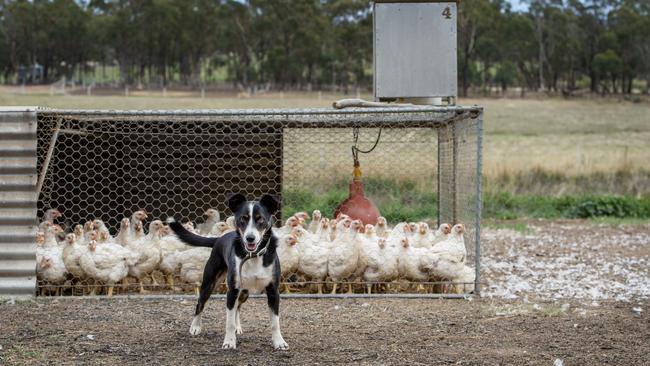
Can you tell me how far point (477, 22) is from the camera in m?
54.2

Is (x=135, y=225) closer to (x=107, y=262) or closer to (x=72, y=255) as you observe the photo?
(x=107, y=262)

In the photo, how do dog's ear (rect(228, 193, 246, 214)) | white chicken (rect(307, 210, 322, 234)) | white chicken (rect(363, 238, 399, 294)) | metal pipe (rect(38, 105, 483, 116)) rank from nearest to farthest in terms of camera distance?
dog's ear (rect(228, 193, 246, 214)), metal pipe (rect(38, 105, 483, 116)), white chicken (rect(363, 238, 399, 294)), white chicken (rect(307, 210, 322, 234))

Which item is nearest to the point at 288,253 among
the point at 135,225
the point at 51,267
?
the point at 135,225

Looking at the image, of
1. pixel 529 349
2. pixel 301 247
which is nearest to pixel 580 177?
pixel 301 247

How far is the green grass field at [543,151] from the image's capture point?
15281 mm

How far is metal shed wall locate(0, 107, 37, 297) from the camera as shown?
7.48 m

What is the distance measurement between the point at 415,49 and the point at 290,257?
2.86 metres

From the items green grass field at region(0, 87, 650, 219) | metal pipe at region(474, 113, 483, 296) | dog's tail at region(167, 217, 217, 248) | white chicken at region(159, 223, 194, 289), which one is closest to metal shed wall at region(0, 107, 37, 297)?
white chicken at region(159, 223, 194, 289)

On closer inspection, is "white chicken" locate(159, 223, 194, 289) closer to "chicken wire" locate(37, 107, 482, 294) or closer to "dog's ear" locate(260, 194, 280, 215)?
"chicken wire" locate(37, 107, 482, 294)

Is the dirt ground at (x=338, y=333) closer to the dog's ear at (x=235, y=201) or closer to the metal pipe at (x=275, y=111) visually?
the dog's ear at (x=235, y=201)

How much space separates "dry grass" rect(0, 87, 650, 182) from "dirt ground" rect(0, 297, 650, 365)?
10.9m

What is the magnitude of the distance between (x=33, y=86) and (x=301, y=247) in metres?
52.0

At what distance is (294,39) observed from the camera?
5634 centimetres

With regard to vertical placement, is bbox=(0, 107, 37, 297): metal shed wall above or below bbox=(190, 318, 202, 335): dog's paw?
above
